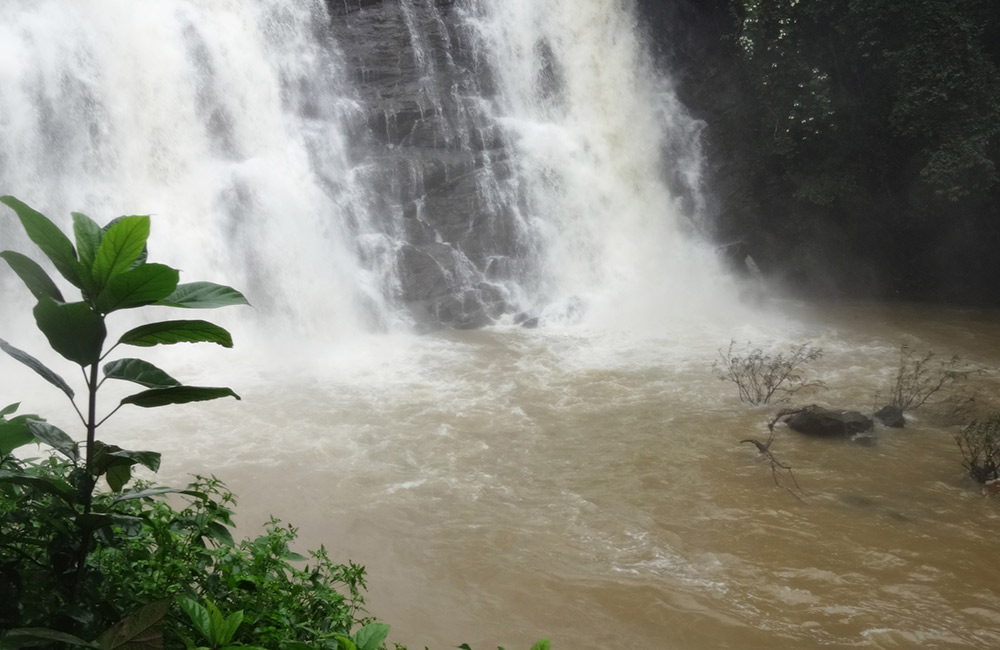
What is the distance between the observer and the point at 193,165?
13.9 metres

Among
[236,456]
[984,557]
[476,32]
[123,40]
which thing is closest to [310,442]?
[236,456]

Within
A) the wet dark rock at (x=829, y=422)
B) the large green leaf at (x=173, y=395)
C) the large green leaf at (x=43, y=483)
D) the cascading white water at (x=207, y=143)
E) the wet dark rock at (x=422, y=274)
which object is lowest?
the wet dark rock at (x=829, y=422)

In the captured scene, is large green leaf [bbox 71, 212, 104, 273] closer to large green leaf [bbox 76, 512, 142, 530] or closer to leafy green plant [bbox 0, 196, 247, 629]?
leafy green plant [bbox 0, 196, 247, 629]

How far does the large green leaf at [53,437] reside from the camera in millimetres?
2025

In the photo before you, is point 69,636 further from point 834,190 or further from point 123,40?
point 834,190

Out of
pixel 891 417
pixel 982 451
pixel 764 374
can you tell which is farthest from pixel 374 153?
pixel 982 451

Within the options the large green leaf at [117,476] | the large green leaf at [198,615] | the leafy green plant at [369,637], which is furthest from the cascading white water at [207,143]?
the leafy green plant at [369,637]

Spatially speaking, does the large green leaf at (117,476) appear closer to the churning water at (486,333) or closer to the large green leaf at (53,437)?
the large green leaf at (53,437)

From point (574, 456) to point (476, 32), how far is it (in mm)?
10724

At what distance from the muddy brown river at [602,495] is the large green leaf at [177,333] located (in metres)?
4.03

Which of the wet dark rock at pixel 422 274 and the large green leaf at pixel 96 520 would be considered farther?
the wet dark rock at pixel 422 274

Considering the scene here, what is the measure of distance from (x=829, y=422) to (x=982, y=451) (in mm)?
1443

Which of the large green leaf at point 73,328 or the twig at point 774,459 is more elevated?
the large green leaf at point 73,328

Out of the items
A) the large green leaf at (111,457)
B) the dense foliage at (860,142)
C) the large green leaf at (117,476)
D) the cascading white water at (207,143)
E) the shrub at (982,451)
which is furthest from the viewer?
the dense foliage at (860,142)
